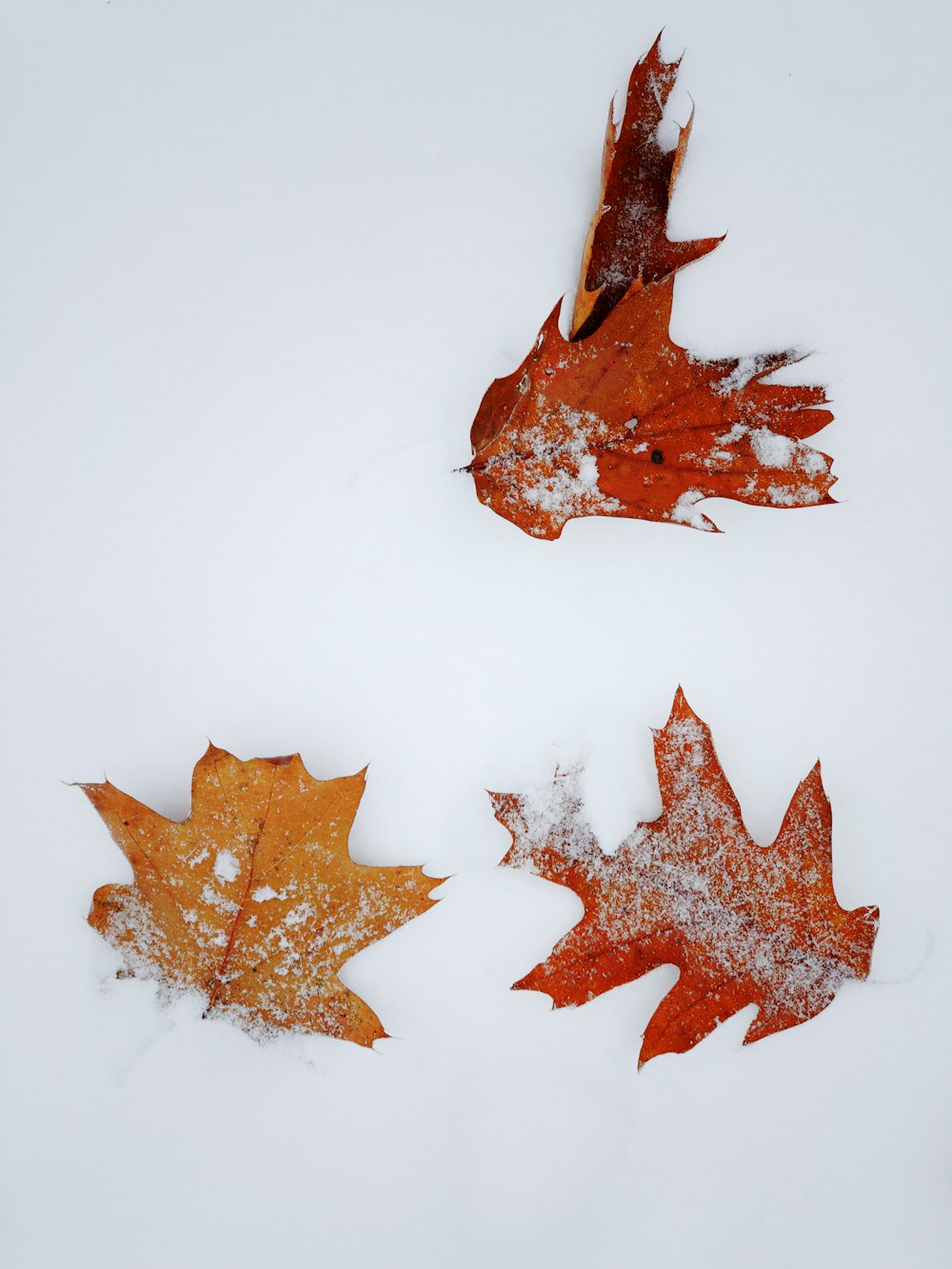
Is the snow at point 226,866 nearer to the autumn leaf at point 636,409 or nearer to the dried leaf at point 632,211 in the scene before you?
the autumn leaf at point 636,409

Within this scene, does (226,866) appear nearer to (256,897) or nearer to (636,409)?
(256,897)

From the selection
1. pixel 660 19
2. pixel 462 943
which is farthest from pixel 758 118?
pixel 462 943

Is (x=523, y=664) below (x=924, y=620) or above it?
below

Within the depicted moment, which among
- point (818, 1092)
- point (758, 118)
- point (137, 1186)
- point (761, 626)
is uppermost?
point (758, 118)

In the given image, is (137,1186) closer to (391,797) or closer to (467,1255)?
(467,1255)

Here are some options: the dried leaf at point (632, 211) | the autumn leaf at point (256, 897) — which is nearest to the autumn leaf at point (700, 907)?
the autumn leaf at point (256, 897)

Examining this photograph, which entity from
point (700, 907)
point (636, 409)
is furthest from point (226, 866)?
point (636, 409)

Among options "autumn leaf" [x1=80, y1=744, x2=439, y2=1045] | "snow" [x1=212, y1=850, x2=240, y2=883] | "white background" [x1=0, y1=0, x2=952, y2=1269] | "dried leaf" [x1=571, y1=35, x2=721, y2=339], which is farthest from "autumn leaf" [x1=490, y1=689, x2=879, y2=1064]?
"dried leaf" [x1=571, y1=35, x2=721, y2=339]
